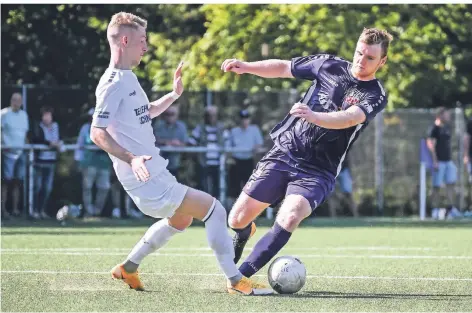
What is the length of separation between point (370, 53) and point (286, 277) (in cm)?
178

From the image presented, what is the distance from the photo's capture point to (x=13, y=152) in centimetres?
1895

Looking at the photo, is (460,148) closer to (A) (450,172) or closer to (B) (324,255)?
(A) (450,172)

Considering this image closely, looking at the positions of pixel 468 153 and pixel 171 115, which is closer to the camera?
pixel 171 115

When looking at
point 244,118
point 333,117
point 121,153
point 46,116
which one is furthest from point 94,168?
point 121,153

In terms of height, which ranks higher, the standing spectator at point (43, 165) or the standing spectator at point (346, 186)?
the standing spectator at point (43, 165)

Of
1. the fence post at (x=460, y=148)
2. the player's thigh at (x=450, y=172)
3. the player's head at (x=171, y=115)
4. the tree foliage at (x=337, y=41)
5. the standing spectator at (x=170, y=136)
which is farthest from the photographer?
the tree foliage at (x=337, y=41)

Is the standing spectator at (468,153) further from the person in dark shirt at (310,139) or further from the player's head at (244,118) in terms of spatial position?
the person in dark shirt at (310,139)

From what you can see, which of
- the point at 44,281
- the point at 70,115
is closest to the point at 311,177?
the point at 44,281

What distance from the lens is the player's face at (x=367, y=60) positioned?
8.64m

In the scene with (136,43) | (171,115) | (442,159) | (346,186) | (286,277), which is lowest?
(346,186)

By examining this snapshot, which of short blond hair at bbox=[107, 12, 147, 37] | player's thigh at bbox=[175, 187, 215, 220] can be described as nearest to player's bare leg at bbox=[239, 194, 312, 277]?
player's thigh at bbox=[175, 187, 215, 220]

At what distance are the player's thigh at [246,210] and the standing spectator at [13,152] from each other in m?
10.2

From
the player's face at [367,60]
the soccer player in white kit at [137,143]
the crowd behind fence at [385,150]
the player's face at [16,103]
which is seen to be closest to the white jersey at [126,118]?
the soccer player in white kit at [137,143]

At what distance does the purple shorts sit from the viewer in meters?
8.70
